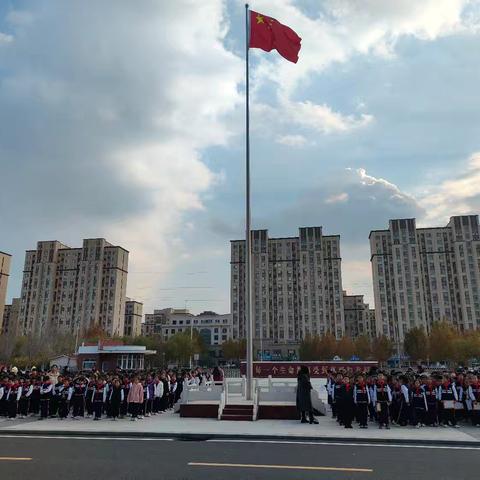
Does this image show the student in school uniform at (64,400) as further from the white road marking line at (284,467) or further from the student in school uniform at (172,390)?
the white road marking line at (284,467)

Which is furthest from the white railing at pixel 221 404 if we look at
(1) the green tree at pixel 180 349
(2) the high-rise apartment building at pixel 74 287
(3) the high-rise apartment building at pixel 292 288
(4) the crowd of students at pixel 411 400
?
(2) the high-rise apartment building at pixel 74 287

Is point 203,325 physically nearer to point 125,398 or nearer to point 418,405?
→ point 125,398

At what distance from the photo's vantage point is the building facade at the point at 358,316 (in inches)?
5497

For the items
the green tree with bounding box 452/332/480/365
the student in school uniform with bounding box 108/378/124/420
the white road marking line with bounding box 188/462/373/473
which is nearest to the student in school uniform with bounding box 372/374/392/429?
the white road marking line with bounding box 188/462/373/473

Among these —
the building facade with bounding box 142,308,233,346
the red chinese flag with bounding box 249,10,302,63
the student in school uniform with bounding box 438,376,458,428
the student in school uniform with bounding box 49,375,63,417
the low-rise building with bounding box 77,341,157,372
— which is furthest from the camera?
the building facade with bounding box 142,308,233,346

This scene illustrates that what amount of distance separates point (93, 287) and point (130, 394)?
110 m

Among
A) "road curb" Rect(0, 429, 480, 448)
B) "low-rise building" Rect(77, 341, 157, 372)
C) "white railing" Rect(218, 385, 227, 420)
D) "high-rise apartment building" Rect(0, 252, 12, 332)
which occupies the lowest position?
"road curb" Rect(0, 429, 480, 448)

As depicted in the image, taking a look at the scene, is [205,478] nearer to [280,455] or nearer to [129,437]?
[280,455]

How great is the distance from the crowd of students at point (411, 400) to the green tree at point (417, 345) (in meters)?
67.8

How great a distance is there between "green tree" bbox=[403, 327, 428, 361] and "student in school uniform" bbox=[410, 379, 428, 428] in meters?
68.5

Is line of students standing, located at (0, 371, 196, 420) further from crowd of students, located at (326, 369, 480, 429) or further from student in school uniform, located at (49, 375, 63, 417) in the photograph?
crowd of students, located at (326, 369, 480, 429)

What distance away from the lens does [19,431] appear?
12953mm

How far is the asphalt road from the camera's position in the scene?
25.2ft

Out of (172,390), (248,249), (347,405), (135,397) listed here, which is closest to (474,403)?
(347,405)
